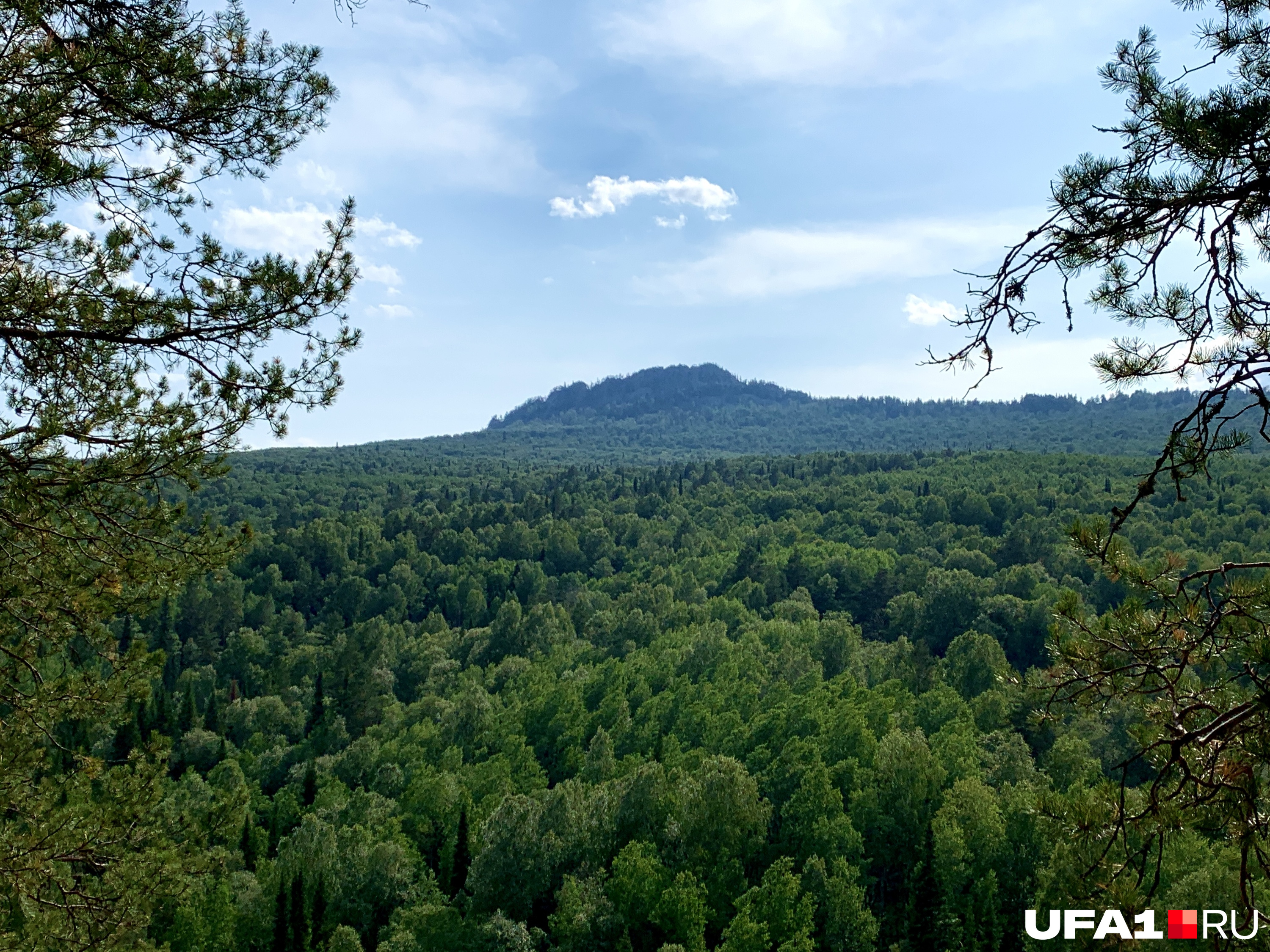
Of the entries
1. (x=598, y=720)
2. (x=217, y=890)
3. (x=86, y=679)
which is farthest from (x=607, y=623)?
(x=86, y=679)

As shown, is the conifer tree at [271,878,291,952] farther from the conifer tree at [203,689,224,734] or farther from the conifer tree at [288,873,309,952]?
the conifer tree at [203,689,224,734]

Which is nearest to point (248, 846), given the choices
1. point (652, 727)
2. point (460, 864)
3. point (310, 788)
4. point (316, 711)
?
point (310, 788)

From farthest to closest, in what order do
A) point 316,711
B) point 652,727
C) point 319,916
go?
point 316,711 < point 652,727 < point 319,916

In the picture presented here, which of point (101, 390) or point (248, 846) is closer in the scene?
point (101, 390)

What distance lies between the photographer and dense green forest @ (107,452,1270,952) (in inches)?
1078

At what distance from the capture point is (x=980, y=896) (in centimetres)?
2736

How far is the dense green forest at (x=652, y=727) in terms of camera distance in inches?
1078

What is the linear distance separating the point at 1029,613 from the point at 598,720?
33978 millimetres

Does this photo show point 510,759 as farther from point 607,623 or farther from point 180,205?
point 180,205

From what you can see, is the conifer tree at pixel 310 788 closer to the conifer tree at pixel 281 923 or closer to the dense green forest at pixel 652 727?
the dense green forest at pixel 652 727

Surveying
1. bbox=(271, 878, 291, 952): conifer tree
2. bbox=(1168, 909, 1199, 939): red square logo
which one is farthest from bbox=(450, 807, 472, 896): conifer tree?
bbox=(1168, 909, 1199, 939): red square logo

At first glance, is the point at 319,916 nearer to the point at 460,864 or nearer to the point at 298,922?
the point at 298,922

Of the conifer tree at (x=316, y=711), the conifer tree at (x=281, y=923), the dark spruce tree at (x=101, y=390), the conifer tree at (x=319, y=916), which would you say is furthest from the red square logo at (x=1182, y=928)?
the conifer tree at (x=316, y=711)

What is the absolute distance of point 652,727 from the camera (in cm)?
4800
